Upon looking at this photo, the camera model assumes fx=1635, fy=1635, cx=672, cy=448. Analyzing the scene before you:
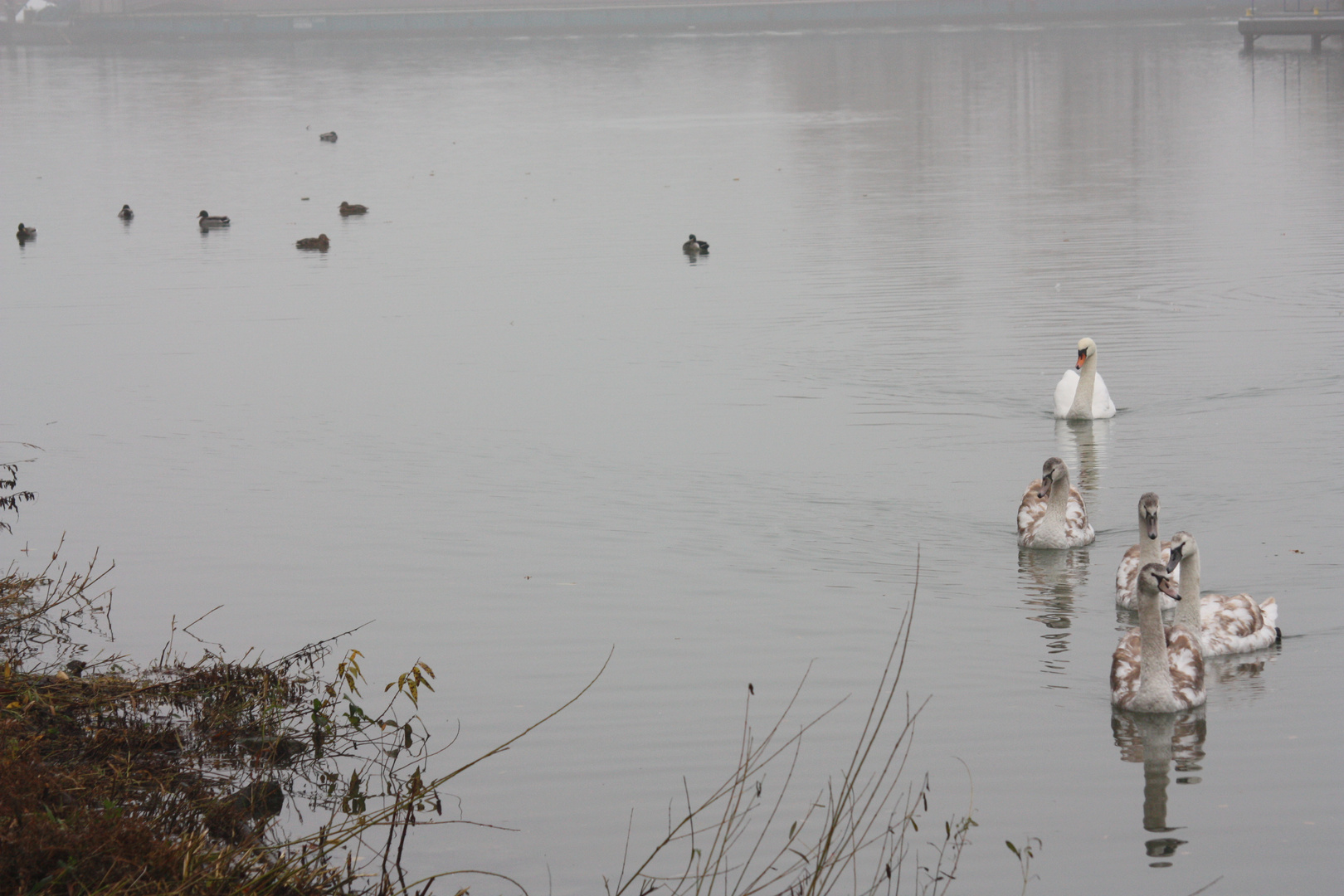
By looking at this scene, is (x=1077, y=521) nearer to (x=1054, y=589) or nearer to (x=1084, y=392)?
(x=1054, y=589)

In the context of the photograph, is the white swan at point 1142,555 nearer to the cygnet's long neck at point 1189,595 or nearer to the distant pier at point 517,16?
the cygnet's long neck at point 1189,595

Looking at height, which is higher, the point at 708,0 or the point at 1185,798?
the point at 708,0

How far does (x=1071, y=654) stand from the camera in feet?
34.8

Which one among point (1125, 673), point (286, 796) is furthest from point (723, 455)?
point (286, 796)

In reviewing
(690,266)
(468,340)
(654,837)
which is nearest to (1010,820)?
(654,837)

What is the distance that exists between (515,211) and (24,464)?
67.2ft

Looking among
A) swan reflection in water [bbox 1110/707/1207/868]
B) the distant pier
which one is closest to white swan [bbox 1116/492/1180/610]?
swan reflection in water [bbox 1110/707/1207/868]

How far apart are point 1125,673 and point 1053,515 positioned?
2.99m

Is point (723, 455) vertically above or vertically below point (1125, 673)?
above

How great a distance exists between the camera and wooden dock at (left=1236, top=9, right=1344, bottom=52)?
7362 cm

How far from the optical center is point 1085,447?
1602 cm

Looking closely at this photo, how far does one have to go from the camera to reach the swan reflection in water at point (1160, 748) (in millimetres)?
8375

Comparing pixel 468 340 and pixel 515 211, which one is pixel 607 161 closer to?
pixel 515 211

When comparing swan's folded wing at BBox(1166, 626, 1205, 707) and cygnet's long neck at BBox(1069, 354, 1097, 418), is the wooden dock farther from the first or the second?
swan's folded wing at BBox(1166, 626, 1205, 707)
